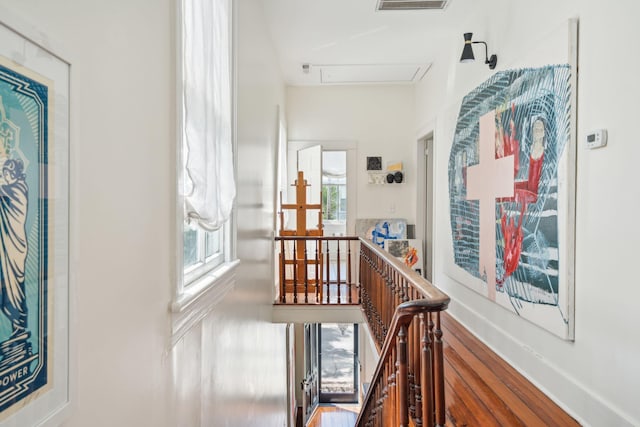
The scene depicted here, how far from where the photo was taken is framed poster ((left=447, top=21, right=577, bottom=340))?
2.21m

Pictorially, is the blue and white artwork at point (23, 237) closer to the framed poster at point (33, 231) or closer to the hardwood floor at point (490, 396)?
the framed poster at point (33, 231)

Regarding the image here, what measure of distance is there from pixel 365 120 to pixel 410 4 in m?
2.59

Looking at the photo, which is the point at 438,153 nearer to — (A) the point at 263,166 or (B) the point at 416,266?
(B) the point at 416,266

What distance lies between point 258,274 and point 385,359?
5.68 feet

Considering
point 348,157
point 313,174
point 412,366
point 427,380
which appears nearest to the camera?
point 427,380

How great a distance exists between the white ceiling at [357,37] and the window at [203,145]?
5.12 feet

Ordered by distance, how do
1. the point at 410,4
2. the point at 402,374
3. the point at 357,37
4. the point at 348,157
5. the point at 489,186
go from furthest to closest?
the point at 348,157 → the point at 357,37 → the point at 410,4 → the point at 489,186 → the point at 402,374

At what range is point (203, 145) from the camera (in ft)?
5.82

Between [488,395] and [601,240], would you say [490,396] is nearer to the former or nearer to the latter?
[488,395]

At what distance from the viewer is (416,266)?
5688 millimetres

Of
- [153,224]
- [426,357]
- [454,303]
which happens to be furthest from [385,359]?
[454,303]

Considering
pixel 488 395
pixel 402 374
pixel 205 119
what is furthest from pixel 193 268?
pixel 488 395

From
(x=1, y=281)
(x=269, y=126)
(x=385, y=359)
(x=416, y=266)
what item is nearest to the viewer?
(x=1, y=281)

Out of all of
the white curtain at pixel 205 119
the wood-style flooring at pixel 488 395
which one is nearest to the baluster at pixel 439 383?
the wood-style flooring at pixel 488 395
